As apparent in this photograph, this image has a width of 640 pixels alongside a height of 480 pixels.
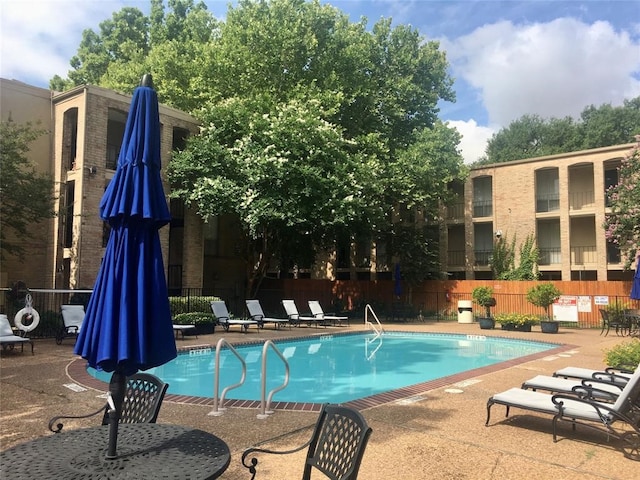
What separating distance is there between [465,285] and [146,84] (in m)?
24.1

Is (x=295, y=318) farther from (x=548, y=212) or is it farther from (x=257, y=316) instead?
(x=548, y=212)

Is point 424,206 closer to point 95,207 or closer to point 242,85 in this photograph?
point 242,85

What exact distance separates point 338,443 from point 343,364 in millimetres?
9636

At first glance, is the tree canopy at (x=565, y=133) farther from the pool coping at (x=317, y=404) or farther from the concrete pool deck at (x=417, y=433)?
the concrete pool deck at (x=417, y=433)

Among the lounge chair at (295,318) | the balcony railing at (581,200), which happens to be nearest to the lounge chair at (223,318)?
the lounge chair at (295,318)

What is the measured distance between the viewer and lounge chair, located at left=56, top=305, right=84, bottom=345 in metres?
12.6

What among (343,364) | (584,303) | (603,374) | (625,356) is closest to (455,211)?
(584,303)

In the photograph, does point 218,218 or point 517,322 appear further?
point 218,218

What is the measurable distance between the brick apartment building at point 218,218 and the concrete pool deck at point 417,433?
37.2 feet

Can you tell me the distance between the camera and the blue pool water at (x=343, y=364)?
9297mm

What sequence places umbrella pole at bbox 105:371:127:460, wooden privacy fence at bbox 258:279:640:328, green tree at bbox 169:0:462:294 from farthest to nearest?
1. wooden privacy fence at bbox 258:279:640:328
2. green tree at bbox 169:0:462:294
3. umbrella pole at bbox 105:371:127:460

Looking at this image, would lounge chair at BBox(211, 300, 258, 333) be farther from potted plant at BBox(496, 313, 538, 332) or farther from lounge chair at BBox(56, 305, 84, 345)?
potted plant at BBox(496, 313, 538, 332)

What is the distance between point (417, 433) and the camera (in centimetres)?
536

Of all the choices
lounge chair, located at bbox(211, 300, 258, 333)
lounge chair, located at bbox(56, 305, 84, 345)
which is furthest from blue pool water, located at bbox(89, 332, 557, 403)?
lounge chair, located at bbox(56, 305, 84, 345)
